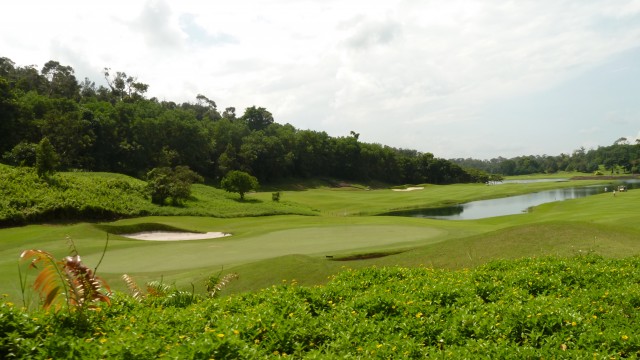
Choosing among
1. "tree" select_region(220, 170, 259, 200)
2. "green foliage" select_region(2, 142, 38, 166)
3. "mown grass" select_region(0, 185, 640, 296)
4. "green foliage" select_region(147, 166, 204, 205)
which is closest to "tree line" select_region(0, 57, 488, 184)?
"green foliage" select_region(2, 142, 38, 166)

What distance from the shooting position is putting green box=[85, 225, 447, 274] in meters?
19.8

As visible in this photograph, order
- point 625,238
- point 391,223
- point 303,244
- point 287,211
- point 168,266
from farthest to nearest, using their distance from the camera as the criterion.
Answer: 1. point 287,211
2. point 391,223
3. point 303,244
4. point 168,266
5. point 625,238

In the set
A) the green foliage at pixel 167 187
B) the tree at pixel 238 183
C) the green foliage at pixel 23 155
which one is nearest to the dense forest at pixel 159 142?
the green foliage at pixel 23 155

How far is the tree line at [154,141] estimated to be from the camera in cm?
6762

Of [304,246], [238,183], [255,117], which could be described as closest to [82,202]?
[238,183]

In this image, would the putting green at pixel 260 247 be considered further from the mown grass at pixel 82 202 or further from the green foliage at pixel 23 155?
the green foliage at pixel 23 155

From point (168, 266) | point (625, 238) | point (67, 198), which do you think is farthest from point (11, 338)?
point (67, 198)

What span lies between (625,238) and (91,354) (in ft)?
56.7

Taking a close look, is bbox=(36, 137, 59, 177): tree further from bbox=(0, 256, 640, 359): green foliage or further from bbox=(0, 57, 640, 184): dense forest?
bbox=(0, 256, 640, 359): green foliage

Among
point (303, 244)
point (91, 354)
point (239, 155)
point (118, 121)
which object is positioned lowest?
point (303, 244)

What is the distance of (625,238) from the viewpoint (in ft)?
52.7

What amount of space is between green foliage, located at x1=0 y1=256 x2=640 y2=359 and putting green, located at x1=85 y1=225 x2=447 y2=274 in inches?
469

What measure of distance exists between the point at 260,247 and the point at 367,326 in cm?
1856

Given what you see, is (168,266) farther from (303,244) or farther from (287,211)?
(287,211)
